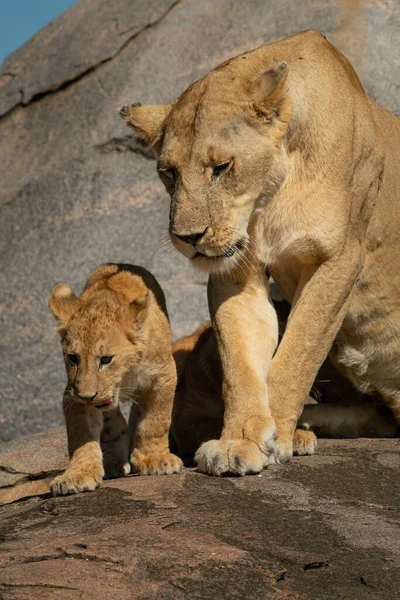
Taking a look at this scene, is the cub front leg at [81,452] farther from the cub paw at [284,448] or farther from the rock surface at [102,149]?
the rock surface at [102,149]

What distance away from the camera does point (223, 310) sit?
5.39 m

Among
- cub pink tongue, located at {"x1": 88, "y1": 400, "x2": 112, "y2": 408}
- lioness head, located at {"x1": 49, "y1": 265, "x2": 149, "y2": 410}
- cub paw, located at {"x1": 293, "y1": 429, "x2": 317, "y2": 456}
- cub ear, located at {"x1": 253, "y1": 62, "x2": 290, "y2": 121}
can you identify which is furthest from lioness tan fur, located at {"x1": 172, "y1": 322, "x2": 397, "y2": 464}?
cub ear, located at {"x1": 253, "y1": 62, "x2": 290, "y2": 121}

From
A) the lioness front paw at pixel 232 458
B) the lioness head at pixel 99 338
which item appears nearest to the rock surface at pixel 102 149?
the lioness head at pixel 99 338

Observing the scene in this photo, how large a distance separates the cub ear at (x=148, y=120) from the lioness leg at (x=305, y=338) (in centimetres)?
96

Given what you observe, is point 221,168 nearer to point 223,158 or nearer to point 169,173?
point 223,158

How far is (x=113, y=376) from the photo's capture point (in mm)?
4746

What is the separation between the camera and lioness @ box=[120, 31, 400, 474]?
493 centimetres

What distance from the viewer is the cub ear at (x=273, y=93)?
499cm

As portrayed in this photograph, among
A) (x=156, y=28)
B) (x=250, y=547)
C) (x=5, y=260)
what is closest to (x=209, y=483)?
(x=250, y=547)

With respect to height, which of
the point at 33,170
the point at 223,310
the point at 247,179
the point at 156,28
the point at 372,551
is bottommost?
the point at 372,551

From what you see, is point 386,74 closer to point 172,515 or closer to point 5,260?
point 5,260

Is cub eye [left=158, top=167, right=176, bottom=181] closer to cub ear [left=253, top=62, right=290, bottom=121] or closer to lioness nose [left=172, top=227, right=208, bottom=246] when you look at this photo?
lioness nose [left=172, top=227, right=208, bottom=246]

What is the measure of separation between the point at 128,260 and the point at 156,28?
2058mm

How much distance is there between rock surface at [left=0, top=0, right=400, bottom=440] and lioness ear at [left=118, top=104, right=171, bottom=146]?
3.40 metres
